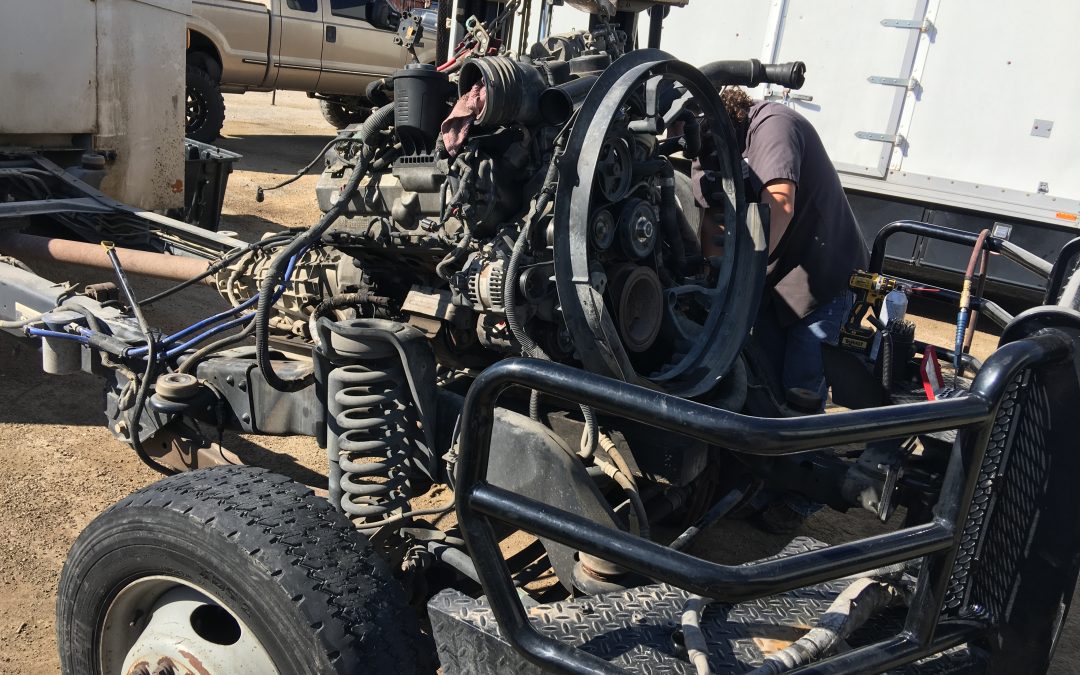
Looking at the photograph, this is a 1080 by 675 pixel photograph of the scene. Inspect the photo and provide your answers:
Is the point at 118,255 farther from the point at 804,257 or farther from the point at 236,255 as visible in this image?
the point at 804,257

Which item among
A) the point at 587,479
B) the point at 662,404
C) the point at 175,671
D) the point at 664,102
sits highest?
the point at 664,102

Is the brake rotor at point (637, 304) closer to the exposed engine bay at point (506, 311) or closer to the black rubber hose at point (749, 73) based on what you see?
the exposed engine bay at point (506, 311)

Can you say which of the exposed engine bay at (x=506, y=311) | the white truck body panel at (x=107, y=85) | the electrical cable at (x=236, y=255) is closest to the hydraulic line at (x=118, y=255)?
the electrical cable at (x=236, y=255)

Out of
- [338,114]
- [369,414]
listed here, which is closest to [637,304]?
[369,414]

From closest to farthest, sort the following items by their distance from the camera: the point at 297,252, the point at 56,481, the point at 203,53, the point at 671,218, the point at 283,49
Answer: the point at 297,252 → the point at 671,218 → the point at 56,481 → the point at 203,53 → the point at 283,49

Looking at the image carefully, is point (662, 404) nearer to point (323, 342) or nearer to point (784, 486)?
point (323, 342)

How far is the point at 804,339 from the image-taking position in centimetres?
423

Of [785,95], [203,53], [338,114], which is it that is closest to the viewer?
[785,95]

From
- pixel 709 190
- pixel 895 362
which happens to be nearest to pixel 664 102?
pixel 709 190

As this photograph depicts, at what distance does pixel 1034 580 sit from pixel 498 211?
179 cm

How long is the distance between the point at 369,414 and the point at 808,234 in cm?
232

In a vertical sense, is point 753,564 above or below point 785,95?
below

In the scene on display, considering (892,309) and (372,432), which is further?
(892,309)

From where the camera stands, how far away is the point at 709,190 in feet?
12.2
